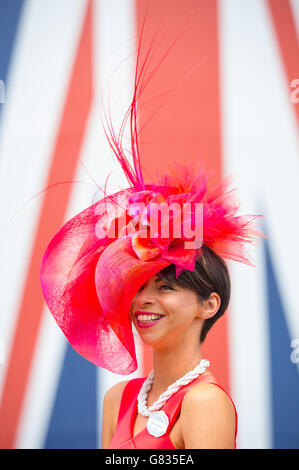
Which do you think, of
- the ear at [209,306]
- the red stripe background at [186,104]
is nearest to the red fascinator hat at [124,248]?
the ear at [209,306]

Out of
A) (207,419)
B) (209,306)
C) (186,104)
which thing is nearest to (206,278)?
(209,306)

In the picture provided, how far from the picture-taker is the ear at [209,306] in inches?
50.2

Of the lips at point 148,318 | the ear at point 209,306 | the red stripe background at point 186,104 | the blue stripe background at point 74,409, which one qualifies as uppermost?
the red stripe background at point 186,104

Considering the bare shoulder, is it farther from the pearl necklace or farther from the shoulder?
the shoulder

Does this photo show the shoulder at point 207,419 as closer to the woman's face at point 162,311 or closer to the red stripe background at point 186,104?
the woman's face at point 162,311

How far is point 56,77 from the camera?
218cm

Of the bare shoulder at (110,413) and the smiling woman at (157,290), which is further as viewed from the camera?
the bare shoulder at (110,413)

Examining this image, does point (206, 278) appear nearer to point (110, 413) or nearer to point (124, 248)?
point (124, 248)

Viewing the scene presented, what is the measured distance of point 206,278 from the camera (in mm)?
1265

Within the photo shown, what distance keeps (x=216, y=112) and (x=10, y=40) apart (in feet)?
2.73

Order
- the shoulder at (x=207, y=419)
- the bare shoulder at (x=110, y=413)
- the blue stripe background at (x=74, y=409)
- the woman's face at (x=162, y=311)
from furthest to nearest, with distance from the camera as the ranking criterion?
the blue stripe background at (x=74, y=409), the bare shoulder at (x=110, y=413), the woman's face at (x=162, y=311), the shoulder at (x=207, y=419)

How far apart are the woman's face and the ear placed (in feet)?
0.07

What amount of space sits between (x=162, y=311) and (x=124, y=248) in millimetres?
160

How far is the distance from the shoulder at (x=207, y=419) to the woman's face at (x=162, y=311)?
0.13 m
